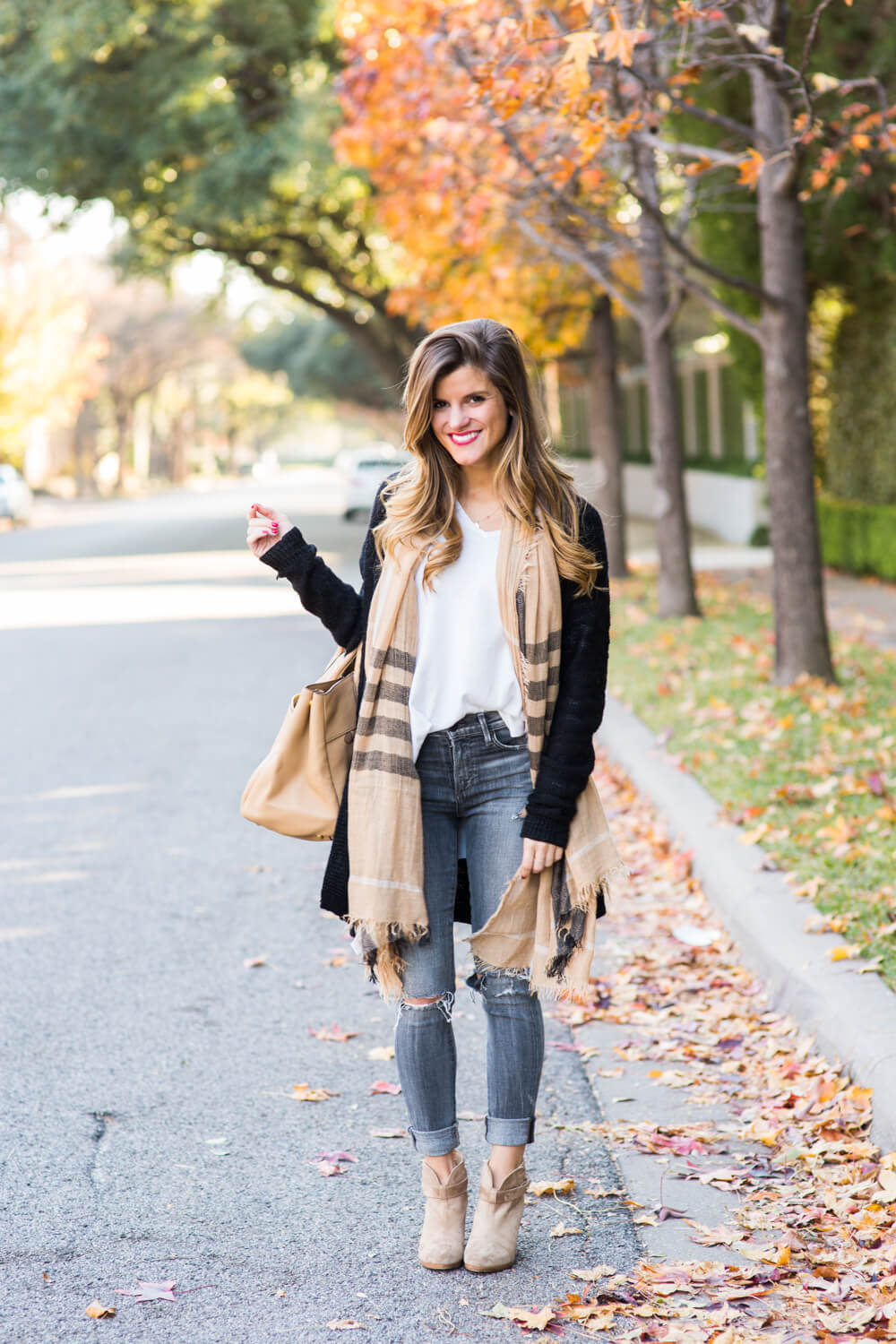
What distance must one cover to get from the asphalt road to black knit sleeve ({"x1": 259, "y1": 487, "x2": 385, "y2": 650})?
1315 mm

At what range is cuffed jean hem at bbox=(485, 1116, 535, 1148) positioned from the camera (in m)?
3.20

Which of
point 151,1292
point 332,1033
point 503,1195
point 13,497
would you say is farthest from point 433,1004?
point 13,497

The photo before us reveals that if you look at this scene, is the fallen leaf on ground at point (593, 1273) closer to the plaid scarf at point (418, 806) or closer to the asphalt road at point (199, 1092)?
the asphalt road at point (199, 1092)

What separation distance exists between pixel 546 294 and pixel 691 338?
14000 mm

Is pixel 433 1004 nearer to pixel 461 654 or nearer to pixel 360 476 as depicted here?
pixel 461 654

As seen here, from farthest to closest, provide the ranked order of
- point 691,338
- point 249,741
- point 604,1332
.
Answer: point 691,338 < point 249,741 < point 604,1332

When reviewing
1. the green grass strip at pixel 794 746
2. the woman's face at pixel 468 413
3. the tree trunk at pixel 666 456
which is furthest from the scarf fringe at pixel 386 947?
the tree trunk at pixel 666 456

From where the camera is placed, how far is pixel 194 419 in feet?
352

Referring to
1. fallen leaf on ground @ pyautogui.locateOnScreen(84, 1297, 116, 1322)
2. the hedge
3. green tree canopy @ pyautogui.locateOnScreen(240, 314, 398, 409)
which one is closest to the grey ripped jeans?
fallen leaf on ground @ pyautogui.locateOnScreen(84, 1297, 116, 1322)

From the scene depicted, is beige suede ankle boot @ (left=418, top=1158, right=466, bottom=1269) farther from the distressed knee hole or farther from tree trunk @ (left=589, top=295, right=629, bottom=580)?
tree trunk @ (left=589, top=295, right=629, bottom=580)

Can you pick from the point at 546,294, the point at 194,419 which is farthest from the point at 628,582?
the point at 194,419

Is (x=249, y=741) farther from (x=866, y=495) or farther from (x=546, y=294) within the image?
(x=866, y=495)

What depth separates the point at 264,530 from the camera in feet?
10.4

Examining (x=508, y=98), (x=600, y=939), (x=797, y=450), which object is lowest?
(x=600, y=939)
